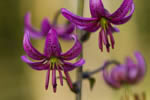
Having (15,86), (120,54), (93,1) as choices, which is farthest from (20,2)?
(93,1)

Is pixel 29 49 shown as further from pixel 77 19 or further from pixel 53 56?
pixel 77 19

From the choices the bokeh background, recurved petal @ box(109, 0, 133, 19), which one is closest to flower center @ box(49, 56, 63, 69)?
recurved petal @ box(109, 0, 133, 19)

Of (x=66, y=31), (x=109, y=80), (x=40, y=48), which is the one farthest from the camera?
(x=40, y=48)

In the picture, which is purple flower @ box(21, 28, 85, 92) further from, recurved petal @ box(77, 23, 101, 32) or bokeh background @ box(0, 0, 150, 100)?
bokeh background @ box(0, 0, 150, 100)

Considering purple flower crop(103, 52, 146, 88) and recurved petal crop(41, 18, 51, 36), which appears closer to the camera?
recurved petal crop(41, 18, 51, 36)

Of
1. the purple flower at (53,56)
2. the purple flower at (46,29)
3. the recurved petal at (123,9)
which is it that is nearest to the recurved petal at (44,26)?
the purple flower at (46,29)

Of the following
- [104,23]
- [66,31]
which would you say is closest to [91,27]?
[104,23]

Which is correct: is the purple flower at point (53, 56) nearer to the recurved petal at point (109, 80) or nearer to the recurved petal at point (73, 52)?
the recurved petal at point (73, 52)
